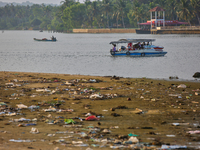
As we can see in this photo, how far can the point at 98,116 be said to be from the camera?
1118cm

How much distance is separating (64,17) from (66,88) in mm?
185950

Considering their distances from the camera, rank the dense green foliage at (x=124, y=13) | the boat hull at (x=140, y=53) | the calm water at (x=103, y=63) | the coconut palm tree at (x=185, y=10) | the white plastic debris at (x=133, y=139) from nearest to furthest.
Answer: the white plastic debris at (x=133, y=139), the calm water at (x=103, y=63), the boat hull at (x=140, y=53), the coconut palm tree at (x=185, y=10), the dense green foliage at (x=124, y=13)

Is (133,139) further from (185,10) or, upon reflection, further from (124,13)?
(124,13)

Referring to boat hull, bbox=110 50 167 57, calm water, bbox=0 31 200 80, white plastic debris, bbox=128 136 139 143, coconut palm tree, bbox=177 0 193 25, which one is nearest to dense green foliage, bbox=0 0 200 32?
coconut palm tree, bbox=177 0 193 25

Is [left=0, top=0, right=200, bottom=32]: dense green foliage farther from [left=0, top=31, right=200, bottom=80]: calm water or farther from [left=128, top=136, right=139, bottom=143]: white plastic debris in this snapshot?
[left=128, top=136, right=139, bottom=143]: white plastic debris

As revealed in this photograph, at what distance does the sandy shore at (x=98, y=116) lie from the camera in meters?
8.52

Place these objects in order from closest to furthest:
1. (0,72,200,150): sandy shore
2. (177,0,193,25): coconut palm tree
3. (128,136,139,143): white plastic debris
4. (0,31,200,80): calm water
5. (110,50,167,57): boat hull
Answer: (128,136,139,143): white plastic debris, (0,72,200,150): sandy shore, (0,31,200,80): calm water, (110,50,167,57): boat hull, (177,0,193,25): coconut palm tree

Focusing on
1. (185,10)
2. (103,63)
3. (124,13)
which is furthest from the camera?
(124,13)

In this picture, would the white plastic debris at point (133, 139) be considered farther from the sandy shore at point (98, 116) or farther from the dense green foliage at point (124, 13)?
the dense green foliage at point (124, 13)

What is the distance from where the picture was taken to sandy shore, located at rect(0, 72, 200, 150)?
852 cm

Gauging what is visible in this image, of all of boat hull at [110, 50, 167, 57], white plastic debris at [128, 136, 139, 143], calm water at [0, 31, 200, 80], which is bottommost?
calm water at [0, 31, 200, 80]

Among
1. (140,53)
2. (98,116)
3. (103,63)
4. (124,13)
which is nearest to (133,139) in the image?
(98,116)

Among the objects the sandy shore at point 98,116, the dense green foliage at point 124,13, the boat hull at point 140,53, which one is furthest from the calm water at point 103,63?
the dense green foliage at point 124,13

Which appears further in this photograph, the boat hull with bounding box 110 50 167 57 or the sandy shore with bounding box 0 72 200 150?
the boat hull with bounding box 110 50 167 57
